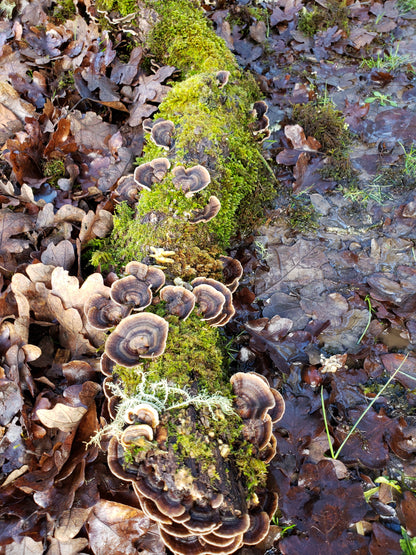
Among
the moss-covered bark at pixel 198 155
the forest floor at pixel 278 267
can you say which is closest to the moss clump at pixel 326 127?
the forest floor at pixel 278 267

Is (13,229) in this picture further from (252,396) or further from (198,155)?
(252,396)

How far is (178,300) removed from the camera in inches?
122

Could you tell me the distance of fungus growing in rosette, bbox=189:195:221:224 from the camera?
145 inches

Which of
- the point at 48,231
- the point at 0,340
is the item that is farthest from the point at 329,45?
the point at 0,340

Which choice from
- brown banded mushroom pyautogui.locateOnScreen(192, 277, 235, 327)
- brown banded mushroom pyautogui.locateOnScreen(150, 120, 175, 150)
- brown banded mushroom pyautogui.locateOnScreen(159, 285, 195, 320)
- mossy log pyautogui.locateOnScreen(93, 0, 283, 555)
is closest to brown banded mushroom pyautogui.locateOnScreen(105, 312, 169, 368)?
mossy log pyautogui.locateOnScreen(93, 0, 283, 555)

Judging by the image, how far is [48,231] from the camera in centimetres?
396

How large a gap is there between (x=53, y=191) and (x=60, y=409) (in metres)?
2.57

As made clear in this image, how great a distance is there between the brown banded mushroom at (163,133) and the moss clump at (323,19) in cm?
482

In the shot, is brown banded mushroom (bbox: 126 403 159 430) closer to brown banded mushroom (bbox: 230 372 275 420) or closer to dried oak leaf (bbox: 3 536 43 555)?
brown banded mushroom (bbox: 230 372 275 420)

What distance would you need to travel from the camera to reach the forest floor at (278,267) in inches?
109

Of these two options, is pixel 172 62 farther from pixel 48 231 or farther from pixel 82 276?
pixel 82 276

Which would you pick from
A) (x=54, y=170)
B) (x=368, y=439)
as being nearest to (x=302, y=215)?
(x=368, y=439)

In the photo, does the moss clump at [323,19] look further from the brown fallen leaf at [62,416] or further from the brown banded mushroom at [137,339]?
the brown fallen leaf at [62,416]

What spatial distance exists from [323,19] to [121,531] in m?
8.59
